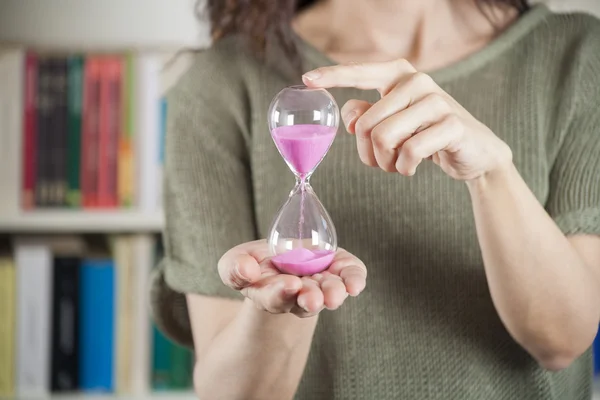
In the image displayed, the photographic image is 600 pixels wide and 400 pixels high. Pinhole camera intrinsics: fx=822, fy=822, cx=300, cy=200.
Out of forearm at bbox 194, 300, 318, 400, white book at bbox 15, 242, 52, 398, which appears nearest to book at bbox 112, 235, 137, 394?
white book at bbox 15, 242, 52, 398

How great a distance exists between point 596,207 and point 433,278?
176 millimetres

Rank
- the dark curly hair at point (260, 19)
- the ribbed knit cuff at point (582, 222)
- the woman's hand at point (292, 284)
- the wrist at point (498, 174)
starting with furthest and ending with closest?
the dark curly hair at point (260, 19), the ribbed knit cuff at point (582, 222), the wrist at point (498, 174), the woman's hand at point (292, 284)

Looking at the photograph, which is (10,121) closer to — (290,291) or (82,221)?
(82,221)

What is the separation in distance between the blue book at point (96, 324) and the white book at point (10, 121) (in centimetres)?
18

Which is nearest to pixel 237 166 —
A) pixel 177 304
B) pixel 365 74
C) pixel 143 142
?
pixel 177 304

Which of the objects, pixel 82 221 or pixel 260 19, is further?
pixel 82 221

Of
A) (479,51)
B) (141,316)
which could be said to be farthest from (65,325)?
(479,51)

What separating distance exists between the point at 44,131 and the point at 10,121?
58 mm

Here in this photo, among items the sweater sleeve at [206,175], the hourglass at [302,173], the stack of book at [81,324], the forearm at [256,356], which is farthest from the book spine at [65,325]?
the hourglass at [302,173]

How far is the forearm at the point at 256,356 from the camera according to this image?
2.36ft

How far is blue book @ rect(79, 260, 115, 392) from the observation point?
1.44m

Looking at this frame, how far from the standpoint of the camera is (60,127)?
141 cm

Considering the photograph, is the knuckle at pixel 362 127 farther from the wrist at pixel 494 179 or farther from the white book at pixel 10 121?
the white book at pixel 10 121

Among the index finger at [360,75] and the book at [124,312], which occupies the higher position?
the index finger at [360,75]
